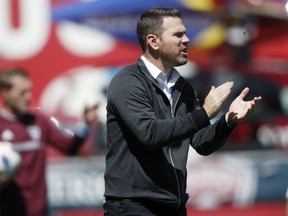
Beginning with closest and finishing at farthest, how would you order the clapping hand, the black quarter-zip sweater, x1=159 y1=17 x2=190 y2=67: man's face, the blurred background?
the black quarter-zip sweater < the clapping hand < x1=159 y1=17 x2=190 y2=67: man's face < the blurred background

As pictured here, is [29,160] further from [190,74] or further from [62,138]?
[190,74]

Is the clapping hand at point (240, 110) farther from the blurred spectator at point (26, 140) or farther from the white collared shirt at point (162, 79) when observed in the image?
the blurred spectator at point (26, 140)

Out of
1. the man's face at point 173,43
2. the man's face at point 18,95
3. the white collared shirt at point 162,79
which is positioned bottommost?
the man's face at point 18,95

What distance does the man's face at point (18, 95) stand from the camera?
7.36 m

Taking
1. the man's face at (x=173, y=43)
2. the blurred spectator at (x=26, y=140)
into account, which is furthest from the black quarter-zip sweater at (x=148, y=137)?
the blurred spectator at (x=26, y=140)

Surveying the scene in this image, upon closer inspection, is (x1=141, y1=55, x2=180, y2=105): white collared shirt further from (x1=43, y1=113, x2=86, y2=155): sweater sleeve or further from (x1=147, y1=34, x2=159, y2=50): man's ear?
(x1=43, y1=113, x2=86, y2=155): sweater sleeve

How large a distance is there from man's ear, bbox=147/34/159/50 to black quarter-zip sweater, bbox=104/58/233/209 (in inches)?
4.3

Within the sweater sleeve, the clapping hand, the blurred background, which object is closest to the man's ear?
the clapping hand

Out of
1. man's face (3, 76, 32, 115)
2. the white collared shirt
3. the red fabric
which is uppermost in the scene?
A: the white collared shirt

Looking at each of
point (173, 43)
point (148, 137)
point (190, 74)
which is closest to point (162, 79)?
point (173, 43)

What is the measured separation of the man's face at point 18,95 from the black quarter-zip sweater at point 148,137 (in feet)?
6.29

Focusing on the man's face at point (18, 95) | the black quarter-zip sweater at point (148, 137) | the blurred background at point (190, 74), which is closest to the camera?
the black quarter-zip sweater at point (148, 137)

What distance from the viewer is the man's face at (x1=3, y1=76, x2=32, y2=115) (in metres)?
7.36

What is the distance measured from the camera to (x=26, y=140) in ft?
24.7
